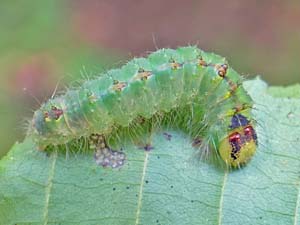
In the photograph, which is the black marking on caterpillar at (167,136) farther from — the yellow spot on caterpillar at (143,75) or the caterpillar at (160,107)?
the yellow spot on caterpillar at (143,75)

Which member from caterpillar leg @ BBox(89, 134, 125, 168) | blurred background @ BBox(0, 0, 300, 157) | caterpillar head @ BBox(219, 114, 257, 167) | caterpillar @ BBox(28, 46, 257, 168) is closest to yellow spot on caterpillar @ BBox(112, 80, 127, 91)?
caterpillar @ BBox(28, 46, 257, 168)

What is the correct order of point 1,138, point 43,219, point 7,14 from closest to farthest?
point 43,219 < point 1,138 < point 7,14

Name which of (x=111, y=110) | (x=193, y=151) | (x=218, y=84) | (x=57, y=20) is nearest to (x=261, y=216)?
(x=193, y=151)

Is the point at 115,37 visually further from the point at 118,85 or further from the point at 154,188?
the point at 154,188

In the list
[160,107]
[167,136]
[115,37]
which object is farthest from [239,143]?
[115,37]

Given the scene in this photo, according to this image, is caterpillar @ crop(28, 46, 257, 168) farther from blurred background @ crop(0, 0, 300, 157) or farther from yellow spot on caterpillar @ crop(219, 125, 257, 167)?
blurred background @ crop(0, 0, 300, 157)

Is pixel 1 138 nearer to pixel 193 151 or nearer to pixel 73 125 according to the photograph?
pixel 73 125
